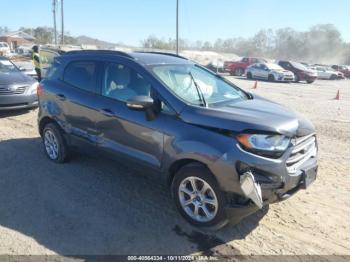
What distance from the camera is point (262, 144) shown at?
339 cm

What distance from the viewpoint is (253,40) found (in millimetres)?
121500

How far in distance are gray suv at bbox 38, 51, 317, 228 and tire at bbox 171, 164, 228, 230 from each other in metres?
0.01

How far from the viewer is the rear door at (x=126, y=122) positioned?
13.2 feet

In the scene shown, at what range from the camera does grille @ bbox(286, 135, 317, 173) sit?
3529 mm

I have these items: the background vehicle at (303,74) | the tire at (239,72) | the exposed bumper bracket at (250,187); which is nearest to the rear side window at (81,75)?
the exposed bumper bracket at (250,187)

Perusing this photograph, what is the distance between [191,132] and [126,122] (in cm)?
98

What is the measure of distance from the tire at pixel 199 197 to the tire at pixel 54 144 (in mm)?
2388

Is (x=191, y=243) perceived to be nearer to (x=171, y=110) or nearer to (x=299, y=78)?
(x=171, y=110)

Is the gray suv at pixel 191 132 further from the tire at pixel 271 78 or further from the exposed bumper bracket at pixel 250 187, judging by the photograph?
the tire at pixel 271 78

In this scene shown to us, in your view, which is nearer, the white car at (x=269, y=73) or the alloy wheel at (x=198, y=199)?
the alloy wheel at (x=198, y=199)

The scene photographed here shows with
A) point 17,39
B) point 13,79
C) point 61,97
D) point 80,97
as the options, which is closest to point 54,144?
point 61,97

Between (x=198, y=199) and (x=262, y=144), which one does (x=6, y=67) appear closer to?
(x=198, y=199)

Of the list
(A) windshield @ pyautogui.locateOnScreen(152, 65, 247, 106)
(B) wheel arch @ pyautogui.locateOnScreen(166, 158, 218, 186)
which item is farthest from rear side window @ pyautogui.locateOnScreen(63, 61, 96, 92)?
(B) wheel arch @ pyautogui.locateOnScreen(166, 158, 218, 186)

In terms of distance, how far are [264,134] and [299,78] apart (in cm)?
2600
